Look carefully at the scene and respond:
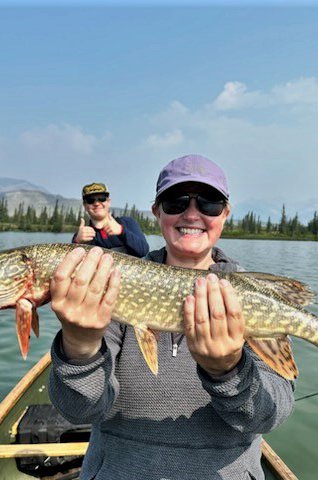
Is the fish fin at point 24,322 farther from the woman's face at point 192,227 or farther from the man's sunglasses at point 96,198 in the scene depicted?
the man's sunglasses at point 96,198

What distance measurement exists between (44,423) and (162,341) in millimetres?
2384

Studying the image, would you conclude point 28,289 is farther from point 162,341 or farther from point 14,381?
point 14,381

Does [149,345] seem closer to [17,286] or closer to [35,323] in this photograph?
[35,323]

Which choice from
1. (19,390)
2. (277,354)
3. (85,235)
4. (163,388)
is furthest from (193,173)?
(19,390)

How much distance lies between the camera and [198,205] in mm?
2504

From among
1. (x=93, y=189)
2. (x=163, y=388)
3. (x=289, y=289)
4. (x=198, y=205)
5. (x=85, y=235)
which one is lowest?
(x=163, y=388)

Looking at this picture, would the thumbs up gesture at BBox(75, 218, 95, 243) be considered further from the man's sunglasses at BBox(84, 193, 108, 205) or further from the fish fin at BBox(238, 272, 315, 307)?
the fish fin at BBox(238, 272, 315, 307)

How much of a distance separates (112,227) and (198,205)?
3575 millimetres

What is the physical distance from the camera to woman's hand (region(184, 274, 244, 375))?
1.87 m

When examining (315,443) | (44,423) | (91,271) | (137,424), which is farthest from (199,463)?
(315,443)

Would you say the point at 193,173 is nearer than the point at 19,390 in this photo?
Yes

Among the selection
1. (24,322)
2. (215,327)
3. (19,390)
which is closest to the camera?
(215,327)

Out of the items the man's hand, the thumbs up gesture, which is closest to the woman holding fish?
the thumbs up gesture

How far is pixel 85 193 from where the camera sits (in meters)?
5.89
